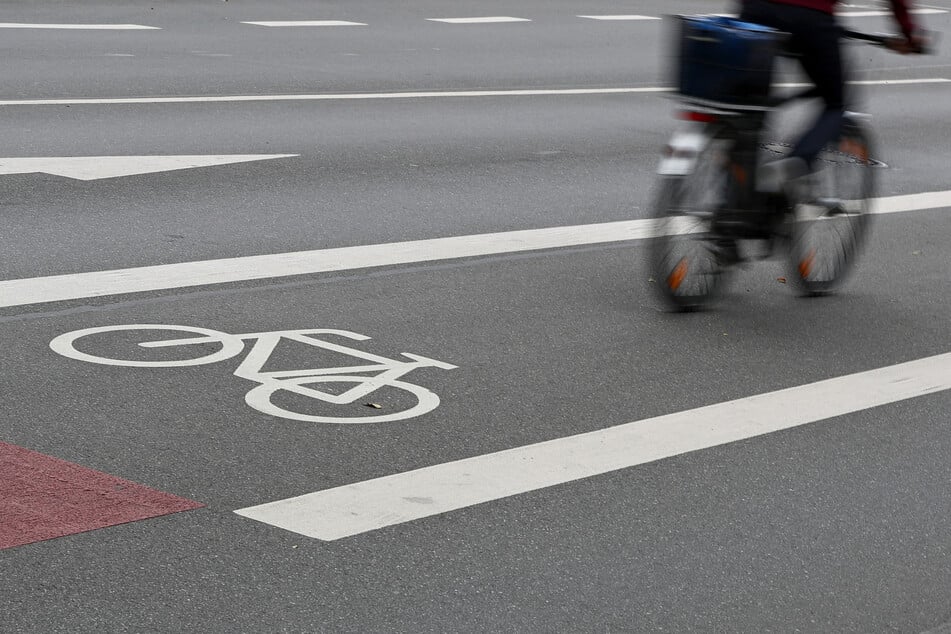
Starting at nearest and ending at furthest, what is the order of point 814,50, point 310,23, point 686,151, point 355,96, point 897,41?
point 686,151
point 814,50
point 897,41
point 355,96
point 310,23

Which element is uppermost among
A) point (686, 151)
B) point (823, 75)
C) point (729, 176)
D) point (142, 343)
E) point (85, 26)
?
point (823, 75)

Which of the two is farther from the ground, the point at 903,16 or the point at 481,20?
the point at 903,16

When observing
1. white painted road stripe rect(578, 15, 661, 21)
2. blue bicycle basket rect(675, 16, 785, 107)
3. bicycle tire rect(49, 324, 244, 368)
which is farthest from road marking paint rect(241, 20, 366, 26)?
bicycle tire rect(49, 324, 244, 368)

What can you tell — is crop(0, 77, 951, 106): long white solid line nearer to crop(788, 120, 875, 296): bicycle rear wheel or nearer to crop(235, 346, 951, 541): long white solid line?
crop(788, 120, 875, 296): bicycle rear wheel

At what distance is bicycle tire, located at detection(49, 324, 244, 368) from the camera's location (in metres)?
5.78

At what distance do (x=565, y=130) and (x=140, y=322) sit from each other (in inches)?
271

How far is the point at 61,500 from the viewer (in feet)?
14.4

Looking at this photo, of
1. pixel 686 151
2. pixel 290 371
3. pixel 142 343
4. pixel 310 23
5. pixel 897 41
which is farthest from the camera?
pixel 310 23

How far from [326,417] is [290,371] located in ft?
1.77

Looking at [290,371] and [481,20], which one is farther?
[481,20]

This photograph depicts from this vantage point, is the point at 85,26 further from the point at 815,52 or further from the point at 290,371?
the point at 290,371

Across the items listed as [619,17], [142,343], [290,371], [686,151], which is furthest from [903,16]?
[619,17]

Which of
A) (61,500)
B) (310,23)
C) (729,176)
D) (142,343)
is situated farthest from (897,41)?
(310,23)

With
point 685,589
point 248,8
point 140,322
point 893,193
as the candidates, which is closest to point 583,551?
point 685,589
